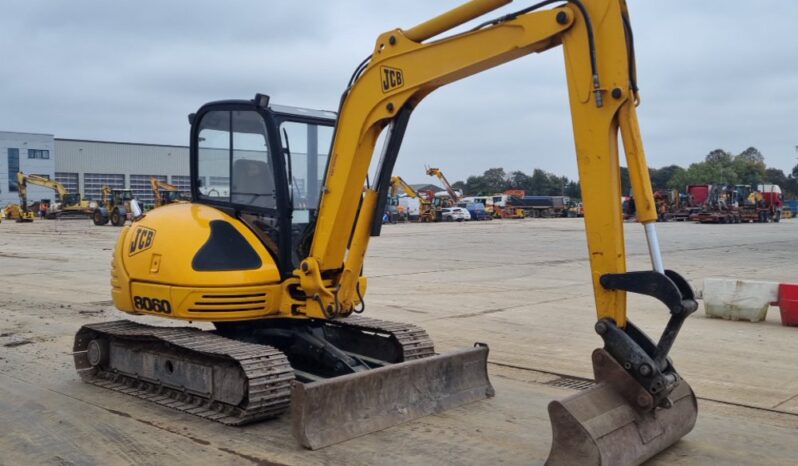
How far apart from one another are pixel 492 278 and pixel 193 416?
1209cm

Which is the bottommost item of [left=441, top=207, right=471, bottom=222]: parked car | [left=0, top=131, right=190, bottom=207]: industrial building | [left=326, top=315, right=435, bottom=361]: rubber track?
[left=326, top=315, right=435, bottom=361]: rubber track

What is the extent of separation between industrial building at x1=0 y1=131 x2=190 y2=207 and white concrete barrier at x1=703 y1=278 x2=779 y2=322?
80.3 metres

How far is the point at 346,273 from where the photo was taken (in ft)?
21.4

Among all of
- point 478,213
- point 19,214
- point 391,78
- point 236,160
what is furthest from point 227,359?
point 478,213

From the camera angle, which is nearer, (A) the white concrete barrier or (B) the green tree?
(A) the white concrete barrier

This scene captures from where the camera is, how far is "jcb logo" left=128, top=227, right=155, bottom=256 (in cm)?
732

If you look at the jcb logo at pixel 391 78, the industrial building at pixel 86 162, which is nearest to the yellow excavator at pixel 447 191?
the industrial building at pixel 86 162

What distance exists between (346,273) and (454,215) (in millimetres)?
61357

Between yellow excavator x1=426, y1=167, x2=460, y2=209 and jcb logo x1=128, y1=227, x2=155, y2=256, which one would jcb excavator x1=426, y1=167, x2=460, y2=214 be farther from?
jcb logo x1=128, y1=227, x2=155, y2=256

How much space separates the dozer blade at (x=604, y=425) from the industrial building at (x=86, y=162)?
8545 cm

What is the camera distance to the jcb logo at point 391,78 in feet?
20.0

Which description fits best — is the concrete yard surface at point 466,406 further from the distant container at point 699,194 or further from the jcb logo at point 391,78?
the distant container at point 699,194

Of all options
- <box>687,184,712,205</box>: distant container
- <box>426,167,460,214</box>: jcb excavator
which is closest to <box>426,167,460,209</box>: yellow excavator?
<box>426,167,460,214</box>: jcb excavator

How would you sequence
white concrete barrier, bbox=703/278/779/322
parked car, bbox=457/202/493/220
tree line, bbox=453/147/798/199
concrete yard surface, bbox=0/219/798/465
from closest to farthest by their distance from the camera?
concrete yard surface, bbox=0/219/798/465 < white concrete barrier, bbox=703/278/779/322 < parked car, bbox=457/202/493/220 < tree line, bbox=453/147/798/199
